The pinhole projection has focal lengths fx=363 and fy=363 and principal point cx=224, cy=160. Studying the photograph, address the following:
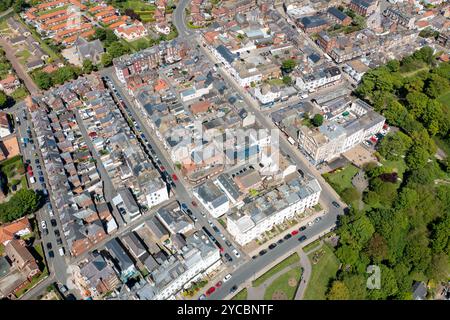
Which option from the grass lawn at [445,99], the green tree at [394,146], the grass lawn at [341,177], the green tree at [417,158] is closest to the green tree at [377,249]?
the grass lawn at [341,177]

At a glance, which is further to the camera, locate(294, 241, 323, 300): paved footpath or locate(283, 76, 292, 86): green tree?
locate(283, 76, 292, 86): green tree

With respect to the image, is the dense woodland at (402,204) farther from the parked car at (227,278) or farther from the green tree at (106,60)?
the green tree at (106,60)

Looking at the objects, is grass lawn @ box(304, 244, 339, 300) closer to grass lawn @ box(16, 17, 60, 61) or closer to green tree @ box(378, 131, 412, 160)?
green tree @ box(378, 131, 412, 160)

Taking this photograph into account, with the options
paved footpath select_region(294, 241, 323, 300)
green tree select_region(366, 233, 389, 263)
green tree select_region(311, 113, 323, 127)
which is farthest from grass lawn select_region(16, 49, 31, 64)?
green tree select_region(366, 233, 389, 263)

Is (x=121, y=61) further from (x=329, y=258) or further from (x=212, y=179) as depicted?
Answer: (x=329, y=258)

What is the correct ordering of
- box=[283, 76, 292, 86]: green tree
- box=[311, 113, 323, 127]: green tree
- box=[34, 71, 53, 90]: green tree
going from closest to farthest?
box=[311, 113, 323, 127]: green tree → box=[34, 71, 53, 90]: green tree → box=[283, 76, 292, 86]: green tree

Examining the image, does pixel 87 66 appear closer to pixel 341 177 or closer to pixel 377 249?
pixel 341 177
